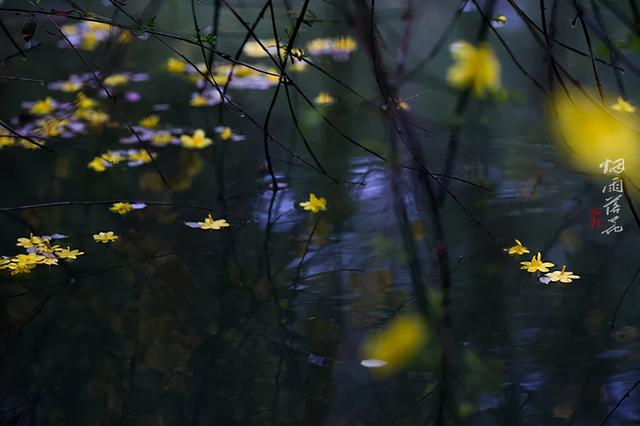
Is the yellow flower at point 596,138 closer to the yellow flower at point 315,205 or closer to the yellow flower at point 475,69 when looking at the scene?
Answer: the yellow flower at point 475,69

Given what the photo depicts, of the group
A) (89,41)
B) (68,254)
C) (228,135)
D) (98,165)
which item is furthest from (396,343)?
(89,41)

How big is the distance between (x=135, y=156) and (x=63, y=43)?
178 cm

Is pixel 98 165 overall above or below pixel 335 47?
below

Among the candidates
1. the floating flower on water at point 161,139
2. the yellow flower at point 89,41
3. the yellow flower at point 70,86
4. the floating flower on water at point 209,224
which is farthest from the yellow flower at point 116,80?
the floating flower on water at point 209,224

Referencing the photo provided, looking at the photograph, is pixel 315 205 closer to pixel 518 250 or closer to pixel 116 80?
pixel 518 250

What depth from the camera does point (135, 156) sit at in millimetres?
2615

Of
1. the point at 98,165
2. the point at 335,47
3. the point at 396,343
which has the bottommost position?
the point at 396,343

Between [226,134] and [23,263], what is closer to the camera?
Result: [23,263]

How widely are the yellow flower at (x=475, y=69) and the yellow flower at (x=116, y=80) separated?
1.39 metres

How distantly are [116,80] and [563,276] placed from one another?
238 cm

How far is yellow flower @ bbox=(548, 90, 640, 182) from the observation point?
7.97 ft

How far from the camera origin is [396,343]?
1.55 metres

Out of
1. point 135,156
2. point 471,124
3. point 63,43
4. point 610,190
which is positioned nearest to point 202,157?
point 135,156

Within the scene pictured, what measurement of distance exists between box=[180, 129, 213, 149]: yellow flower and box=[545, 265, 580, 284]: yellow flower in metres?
1.36
